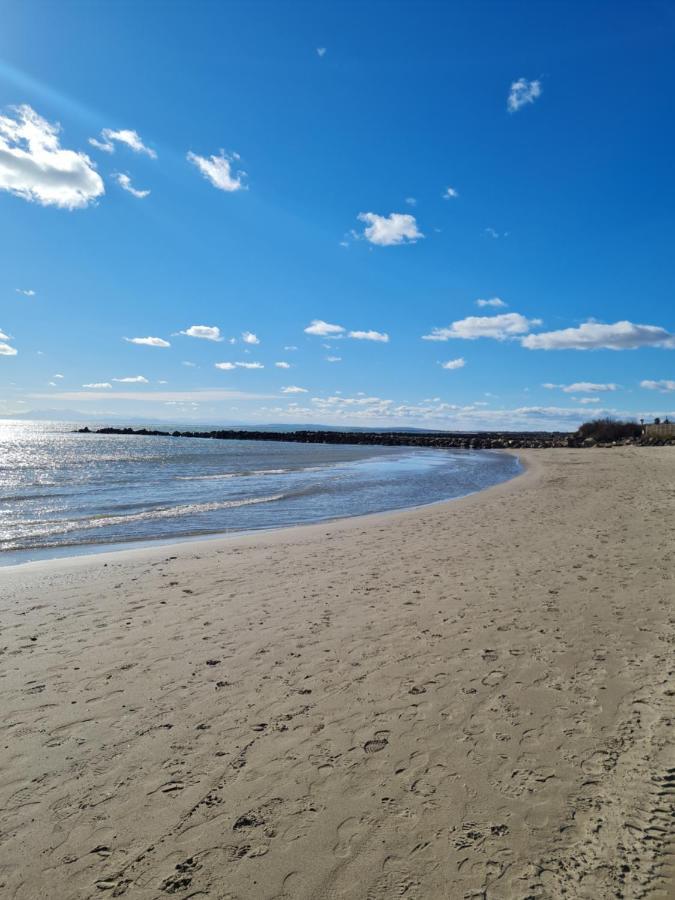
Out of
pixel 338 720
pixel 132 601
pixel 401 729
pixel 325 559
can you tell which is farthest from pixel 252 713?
pixel 325 559

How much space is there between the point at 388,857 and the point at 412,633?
3.49 meters

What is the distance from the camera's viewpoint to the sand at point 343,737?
3006 mm

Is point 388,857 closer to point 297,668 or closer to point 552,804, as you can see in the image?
point 552,804

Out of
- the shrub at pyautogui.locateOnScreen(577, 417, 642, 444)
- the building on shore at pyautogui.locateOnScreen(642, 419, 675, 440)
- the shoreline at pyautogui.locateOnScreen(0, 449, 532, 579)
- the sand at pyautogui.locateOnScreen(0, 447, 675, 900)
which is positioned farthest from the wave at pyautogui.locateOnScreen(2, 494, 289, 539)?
the shrub at pyautogui.locateOnScreen(577, 417, 642, 444)

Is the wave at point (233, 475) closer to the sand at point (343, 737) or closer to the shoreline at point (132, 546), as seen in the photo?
the shoreline at point (132, 546)

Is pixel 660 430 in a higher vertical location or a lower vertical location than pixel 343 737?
higher

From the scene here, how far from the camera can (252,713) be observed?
4695 mm

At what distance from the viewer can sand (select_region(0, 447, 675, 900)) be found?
301 centimetres

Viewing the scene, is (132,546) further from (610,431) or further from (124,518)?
(610,431)

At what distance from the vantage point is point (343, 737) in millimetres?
4273

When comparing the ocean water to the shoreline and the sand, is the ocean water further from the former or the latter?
the sand

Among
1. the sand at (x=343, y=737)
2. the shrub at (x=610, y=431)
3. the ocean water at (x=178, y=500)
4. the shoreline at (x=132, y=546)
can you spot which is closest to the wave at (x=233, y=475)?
the ocean water at (x=178, y=500)

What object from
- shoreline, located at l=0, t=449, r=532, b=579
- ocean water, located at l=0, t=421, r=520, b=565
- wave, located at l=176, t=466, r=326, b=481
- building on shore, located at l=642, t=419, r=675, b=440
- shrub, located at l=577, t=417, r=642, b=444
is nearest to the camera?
shoreline, located at l=0, t=449, r=532, b=579

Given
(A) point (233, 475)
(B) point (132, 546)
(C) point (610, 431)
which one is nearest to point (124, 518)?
(B) point (132, 546)
